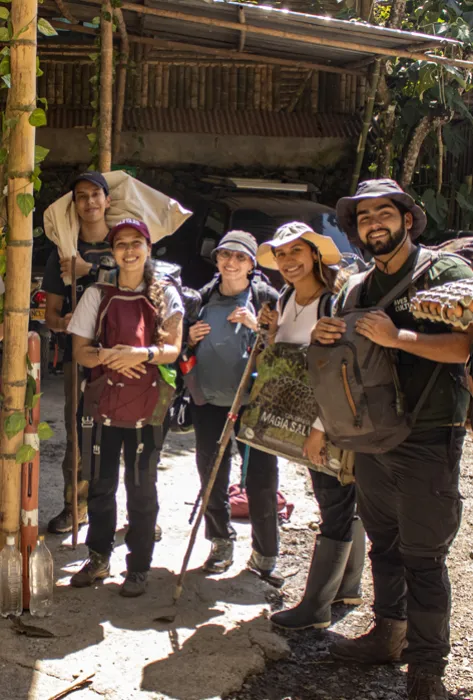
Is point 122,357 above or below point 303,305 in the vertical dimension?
below

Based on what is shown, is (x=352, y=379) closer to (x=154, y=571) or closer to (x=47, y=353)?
(x=154, y=571)

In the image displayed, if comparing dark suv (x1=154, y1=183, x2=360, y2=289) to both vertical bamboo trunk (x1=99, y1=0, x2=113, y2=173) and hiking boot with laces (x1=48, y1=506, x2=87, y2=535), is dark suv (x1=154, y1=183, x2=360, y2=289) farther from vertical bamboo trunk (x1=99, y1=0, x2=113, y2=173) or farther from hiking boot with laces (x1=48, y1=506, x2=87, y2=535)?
hiking boot with laces (x1=48, y1=506, x2=87, y2=535)

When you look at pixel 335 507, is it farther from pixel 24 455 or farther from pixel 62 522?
pixel 62 522

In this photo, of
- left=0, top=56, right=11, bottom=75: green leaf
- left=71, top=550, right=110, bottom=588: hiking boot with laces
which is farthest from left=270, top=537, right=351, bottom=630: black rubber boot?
left=0, top=56, right=11, bottom=75: green leaf

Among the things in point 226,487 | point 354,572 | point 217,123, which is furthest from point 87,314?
point 217,123

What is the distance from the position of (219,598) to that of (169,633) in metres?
0.52

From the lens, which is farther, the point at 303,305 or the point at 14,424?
the point at 303,305

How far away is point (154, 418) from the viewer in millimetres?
4422

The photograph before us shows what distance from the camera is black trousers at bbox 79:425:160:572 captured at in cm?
447

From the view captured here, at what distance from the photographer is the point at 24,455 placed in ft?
13.4

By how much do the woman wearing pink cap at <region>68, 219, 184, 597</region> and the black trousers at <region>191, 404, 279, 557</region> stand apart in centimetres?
52

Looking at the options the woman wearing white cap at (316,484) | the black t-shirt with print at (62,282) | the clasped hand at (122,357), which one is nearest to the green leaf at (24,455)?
the clasped hand at (122,357)

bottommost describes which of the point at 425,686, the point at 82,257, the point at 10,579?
the point at 425,686

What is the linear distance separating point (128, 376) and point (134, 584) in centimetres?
110
